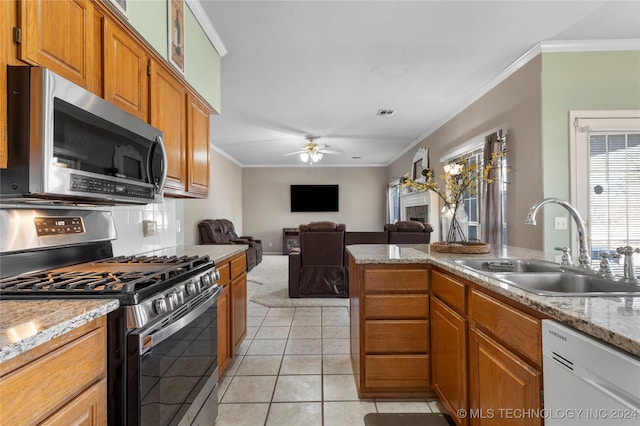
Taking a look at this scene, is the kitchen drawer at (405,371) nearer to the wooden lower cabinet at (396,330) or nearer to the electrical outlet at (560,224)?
the wooden lower cabinet at (396,330)

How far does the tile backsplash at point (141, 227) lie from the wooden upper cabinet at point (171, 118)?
0.31 meters

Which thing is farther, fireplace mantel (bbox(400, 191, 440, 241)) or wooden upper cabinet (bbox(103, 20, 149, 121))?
fireplace mantel (bbox(400, 191, 440, 241))

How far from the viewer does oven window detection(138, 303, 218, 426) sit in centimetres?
107

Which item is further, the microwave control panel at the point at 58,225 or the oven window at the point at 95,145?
the microwave control panel at the point at 58,225

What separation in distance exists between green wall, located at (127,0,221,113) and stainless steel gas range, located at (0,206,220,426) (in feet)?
3.31

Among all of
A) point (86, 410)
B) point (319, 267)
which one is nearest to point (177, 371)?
point (86, 410)

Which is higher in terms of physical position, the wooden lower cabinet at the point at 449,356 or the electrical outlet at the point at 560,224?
the electrical outlet at the point at 560,224

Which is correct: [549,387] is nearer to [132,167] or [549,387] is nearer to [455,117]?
[132,167]

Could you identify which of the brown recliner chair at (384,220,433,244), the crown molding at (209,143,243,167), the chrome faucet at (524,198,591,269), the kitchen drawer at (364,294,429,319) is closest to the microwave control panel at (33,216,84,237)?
the kitchen drawer at (364,294,429,319)

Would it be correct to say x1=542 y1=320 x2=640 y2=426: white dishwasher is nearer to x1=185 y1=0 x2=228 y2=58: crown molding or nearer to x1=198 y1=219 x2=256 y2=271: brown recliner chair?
x1=185 y1=0 x2=228 y2=58: crown molding

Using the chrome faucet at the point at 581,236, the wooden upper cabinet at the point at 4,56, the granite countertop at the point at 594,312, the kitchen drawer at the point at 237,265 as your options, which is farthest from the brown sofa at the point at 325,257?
the wooden upper cabinet at the point at 4,56

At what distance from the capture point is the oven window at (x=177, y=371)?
1065 mm

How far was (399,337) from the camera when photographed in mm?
1837

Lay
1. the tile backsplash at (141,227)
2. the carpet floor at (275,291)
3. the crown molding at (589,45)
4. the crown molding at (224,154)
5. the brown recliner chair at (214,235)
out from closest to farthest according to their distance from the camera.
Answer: the tile backsplash at (141,227) → the crown molding at (589,45) → the carpet floor at (275,291) → the brown recliner chair at (214,235) → the crown molding at (224,154)
